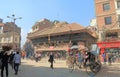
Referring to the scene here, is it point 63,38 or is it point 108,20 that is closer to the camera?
point 108,20

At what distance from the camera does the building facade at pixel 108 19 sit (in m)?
34.2

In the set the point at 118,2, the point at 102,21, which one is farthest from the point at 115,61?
the point at 118,2

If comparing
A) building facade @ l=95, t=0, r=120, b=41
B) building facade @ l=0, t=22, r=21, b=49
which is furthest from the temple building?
building facade @ l=0, t=22, r=21, b=49

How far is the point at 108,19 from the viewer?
35.8m

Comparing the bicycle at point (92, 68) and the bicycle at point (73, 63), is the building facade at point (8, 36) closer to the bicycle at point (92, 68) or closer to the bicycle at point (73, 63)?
the bicycle at point (73, 63)

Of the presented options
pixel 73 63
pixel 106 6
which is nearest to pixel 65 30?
pixel 106 6

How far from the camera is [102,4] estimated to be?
36750 mm

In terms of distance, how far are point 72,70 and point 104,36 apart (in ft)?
59.9

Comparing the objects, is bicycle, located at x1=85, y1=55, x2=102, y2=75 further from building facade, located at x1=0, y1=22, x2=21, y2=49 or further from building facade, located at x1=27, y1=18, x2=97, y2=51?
building facade, located at x1=0, y1=22, x2=21, y2=49

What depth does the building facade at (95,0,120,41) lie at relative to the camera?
34219 millimetres

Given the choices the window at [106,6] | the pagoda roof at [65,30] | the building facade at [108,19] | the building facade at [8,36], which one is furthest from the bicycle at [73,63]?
the building facade at [8,36]

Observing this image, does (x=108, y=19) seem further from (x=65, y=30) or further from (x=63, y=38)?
Result: (x=63, y=38)

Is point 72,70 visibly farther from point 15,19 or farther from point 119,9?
point 15,19

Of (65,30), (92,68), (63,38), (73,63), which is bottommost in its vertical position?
(92,68)
